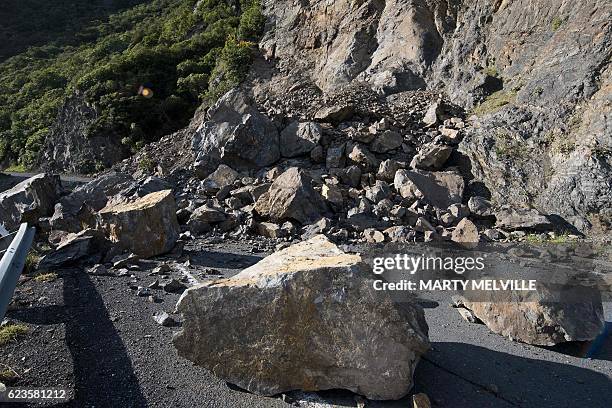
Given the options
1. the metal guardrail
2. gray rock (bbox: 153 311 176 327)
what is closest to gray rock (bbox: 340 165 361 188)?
gray rock (bbox: 153 311 176 327)

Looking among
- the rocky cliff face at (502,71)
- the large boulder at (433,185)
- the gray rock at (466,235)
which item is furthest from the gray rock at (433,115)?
the gray rock at (466,235)

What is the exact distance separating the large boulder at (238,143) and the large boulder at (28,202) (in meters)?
3.55

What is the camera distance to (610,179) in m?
8.56

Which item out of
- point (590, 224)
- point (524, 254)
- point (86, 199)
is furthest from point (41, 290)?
point (590, 224)

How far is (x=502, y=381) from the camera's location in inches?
153

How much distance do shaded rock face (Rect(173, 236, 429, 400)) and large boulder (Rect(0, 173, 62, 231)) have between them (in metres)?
7.51

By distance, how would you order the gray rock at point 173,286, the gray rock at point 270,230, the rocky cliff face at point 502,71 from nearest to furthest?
the gray rock at point 173,286 < the gray rock at point 270,230 < the rocky cliff face at point 502,71

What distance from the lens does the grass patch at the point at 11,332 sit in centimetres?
423

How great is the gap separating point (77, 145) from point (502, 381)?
22914 mm

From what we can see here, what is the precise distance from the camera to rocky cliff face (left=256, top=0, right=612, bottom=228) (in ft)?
30.7

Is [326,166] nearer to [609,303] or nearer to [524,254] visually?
[524,254]

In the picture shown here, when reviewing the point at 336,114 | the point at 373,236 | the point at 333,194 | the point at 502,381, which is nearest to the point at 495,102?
the point at 336,114

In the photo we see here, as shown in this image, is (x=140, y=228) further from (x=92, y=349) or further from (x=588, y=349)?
(x=588, y=349)

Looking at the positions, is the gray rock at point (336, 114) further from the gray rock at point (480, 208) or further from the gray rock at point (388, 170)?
the gray rock at point (480, 208)
